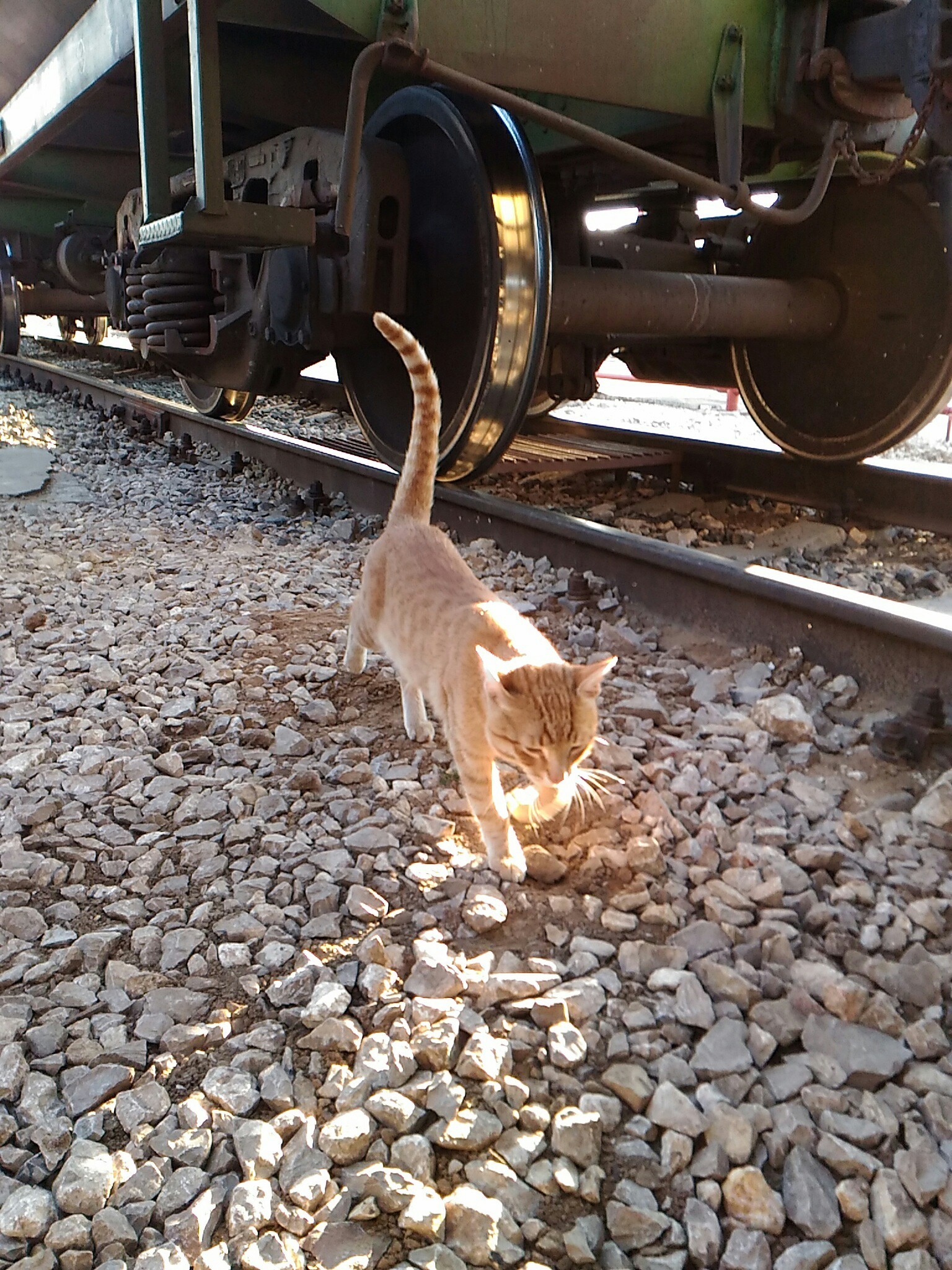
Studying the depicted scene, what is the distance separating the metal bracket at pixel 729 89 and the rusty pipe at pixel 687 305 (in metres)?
0.69

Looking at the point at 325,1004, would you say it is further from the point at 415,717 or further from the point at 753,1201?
the point at 415,717

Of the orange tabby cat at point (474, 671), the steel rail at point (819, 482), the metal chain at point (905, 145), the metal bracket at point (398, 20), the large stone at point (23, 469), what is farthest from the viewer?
the large stone at point (23, 469)

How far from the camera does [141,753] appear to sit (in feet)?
8.71

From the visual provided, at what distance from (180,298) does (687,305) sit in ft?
7.60

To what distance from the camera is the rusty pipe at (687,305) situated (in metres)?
4.08

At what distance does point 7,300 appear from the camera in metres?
10.3

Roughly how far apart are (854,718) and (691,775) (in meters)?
0.56

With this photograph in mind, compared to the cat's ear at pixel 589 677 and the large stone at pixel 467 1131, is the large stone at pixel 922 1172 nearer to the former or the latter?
the large stone at pixel 467 1131

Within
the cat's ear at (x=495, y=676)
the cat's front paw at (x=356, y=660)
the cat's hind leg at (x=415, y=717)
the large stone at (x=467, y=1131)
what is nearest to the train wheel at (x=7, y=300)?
the cat's front paw at (x=356, y=660)

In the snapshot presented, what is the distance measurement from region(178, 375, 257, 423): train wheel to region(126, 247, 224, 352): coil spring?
1.54 meters

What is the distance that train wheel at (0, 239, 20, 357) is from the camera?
32.7 feet

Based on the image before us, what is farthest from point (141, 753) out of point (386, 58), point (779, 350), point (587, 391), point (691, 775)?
point (779, 350)

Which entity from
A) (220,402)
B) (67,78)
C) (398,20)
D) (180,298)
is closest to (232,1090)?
(398,20)

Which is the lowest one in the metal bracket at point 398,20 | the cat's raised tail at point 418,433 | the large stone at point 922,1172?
the large stone at point 922,1172
